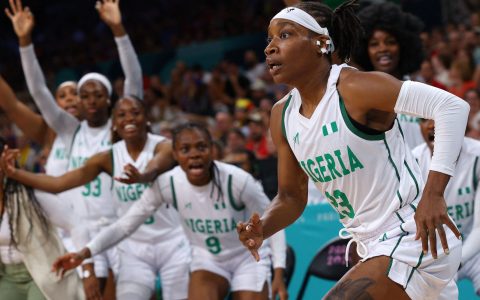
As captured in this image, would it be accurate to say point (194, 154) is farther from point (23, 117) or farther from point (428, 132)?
point (23, 117)

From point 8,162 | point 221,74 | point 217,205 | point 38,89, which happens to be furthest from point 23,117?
point 221,74

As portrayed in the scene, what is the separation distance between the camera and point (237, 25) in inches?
592

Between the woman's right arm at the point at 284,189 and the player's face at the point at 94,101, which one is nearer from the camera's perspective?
the woman's right arm at the point at 284,189

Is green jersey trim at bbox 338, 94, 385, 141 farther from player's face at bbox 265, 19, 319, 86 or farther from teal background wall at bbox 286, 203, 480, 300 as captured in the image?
teal background wall at bbox 286, 203, 480, 300

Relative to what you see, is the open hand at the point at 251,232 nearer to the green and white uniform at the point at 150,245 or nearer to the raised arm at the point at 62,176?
the raised arm at the point at 62,176

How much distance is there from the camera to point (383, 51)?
579cm

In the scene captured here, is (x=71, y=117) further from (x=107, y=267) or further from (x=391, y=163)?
(x=391, y=163)

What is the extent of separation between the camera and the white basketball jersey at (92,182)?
21.2 feet

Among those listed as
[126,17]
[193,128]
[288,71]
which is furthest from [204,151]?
[126,17]

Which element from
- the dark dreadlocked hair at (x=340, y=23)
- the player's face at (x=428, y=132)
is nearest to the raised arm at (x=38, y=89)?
the player's face at (x=428, y=132)

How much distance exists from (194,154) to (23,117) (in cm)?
186

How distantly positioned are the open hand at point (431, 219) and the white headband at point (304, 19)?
91cm

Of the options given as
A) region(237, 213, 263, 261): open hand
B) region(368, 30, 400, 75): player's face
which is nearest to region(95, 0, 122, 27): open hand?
region(368, 30, 400, 75): player's face

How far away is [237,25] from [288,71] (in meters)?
11.4
